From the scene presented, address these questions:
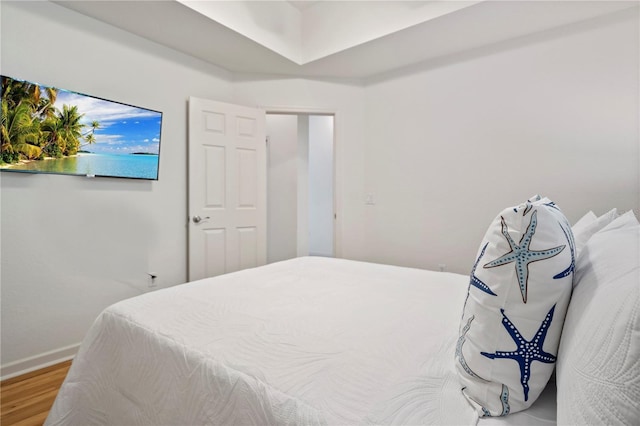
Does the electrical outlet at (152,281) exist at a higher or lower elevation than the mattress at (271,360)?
lower

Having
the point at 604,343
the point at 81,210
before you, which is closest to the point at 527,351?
the point at 604,343

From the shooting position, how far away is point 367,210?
3691 mm

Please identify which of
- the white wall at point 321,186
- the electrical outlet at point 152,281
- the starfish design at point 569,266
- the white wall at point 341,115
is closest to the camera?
the starfish design at point 569,266

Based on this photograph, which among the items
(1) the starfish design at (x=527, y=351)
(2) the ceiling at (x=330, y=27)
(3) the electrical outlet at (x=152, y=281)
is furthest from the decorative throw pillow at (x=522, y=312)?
(3) the electrical outlet at (x=152, y=281)

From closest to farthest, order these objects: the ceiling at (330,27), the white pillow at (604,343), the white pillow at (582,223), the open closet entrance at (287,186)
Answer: the white pillow at (604,343), the white pillow at (582,223), the ceiling at (330,27), the open closet entrance at (287,186)

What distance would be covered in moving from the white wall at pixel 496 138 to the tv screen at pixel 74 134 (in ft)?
7.36

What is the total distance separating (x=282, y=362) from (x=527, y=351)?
595mm

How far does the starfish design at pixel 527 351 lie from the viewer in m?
0.68

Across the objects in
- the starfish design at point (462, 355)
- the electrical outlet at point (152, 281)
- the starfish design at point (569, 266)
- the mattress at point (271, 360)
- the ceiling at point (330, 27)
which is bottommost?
the electrical outlet at point (152, 281)

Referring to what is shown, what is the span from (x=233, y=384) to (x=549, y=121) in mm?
2968

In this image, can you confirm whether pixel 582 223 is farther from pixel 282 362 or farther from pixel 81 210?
pixel 81 210

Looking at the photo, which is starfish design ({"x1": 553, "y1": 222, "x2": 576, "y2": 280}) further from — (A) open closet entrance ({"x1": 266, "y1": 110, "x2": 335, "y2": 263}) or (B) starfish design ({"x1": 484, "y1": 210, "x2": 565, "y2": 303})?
(A) open closet entrance ({"x1": 266, "y1": 110, "x2": 335, "y2": 263})

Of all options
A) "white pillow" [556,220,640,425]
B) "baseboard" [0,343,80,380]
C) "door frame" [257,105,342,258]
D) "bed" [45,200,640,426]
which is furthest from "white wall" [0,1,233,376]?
"white pillow" [556,220,640,425]

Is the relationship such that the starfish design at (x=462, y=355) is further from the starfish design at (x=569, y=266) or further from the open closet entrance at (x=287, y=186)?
the open closet entrance at (x=287, y=186)
